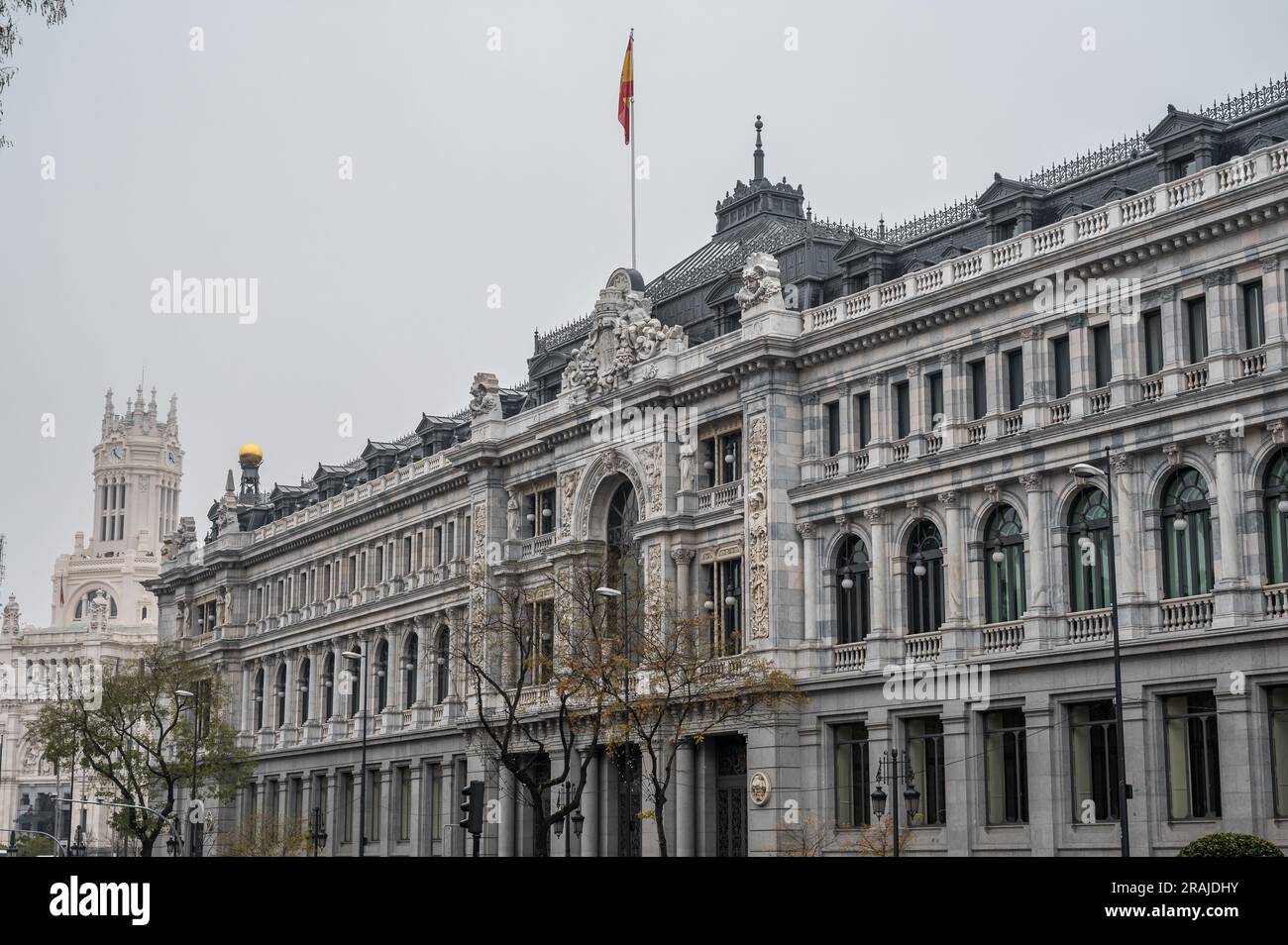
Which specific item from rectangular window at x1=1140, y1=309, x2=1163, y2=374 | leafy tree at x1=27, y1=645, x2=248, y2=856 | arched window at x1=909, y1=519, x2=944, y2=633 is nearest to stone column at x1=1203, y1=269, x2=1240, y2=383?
rectangular window at x1=1140, y1=309, x2=1163, y2=374

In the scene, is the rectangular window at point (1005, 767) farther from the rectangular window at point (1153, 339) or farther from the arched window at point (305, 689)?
the arched window at point (305, 689)

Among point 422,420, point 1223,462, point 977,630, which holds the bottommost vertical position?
point 977,630

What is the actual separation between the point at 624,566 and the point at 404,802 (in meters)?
22.9

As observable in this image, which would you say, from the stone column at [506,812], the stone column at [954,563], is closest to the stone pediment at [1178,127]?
the stone column at [954,563]

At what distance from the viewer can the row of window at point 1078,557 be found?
44719 millimetres

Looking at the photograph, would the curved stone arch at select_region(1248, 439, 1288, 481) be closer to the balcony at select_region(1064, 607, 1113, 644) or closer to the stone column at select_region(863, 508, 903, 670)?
the balcony at select_region(1064, 607, 1113, 644)

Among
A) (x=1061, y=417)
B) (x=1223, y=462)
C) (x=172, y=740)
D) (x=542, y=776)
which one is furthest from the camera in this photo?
(x=172, y=740)

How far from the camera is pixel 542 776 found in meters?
71.7

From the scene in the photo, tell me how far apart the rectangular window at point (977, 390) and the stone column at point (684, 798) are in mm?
15415
